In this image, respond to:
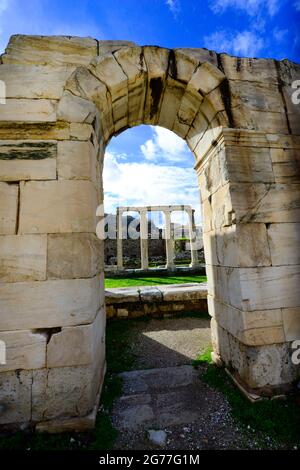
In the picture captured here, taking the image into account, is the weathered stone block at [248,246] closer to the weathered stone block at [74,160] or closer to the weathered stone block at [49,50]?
the weathered stone block at [74,160]

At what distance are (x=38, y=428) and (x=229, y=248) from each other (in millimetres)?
2639

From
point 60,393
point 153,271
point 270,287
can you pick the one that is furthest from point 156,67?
point 153,271

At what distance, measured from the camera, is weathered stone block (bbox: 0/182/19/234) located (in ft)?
7.62

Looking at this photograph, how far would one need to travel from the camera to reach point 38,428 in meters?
2.08

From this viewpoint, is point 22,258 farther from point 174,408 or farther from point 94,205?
point 174,408

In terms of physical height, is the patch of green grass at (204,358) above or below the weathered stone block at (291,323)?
below

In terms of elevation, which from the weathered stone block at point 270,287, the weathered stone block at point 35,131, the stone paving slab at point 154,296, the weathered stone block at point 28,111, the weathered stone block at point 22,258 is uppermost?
the weathered stone block at point 28,111

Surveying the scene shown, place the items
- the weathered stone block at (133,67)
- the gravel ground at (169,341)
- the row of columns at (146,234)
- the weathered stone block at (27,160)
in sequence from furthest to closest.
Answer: the row of columns at (146,234)
the gravel ground at (169,341)
the weathered stone block at (133,67)
the weathered stone block at (27,160)

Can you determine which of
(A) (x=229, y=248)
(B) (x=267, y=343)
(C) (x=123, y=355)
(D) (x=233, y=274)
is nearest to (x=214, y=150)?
(A) (x=229, y=248)

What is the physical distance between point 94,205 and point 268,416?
9.11 ft

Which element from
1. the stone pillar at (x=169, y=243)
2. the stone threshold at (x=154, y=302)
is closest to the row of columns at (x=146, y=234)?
the stone pillar at (x=169, y=243)

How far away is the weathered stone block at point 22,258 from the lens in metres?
2.27

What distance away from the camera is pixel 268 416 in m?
2.22

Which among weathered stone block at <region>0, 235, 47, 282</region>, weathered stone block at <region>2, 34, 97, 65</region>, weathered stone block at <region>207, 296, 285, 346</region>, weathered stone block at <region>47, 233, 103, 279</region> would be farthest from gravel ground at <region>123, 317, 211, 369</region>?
weathered stone block at <region>2, 34, 97, 65</region>
